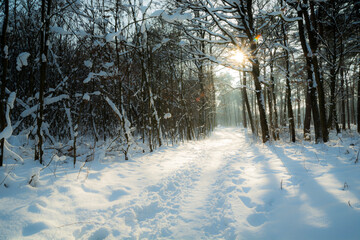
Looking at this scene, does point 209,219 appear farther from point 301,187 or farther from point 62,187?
A: point 62,187

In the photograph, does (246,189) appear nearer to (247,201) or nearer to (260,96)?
(247,201)

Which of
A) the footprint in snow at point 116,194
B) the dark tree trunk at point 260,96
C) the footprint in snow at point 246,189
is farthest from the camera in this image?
the dark tree trunk at point 260,96

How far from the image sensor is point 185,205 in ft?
7.85

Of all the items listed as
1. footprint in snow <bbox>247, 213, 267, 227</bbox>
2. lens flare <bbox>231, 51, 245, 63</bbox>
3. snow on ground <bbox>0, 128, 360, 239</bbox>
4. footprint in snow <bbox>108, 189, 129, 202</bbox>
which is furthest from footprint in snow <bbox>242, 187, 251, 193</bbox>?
lens flare <bbox>231, 51, 245, 63</bbox>

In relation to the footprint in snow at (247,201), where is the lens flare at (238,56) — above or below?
above

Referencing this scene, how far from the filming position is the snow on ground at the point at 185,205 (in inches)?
63.7

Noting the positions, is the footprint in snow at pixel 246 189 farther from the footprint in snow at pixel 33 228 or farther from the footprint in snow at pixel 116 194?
the footprint in snow at pixel 33 228

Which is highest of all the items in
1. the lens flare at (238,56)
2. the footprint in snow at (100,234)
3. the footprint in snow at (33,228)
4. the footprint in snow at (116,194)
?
the lens flare at (238,56)

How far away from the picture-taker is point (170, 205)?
2395 mm

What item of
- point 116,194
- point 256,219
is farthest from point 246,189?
point 116,194

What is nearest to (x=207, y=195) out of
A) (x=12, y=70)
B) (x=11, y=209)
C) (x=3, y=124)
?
(x=11, y=209)

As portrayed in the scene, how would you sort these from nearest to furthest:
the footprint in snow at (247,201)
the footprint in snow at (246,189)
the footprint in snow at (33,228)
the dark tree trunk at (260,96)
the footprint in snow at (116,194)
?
the footprint in snow at (33,228)
the footprint in snow at (247,201)
the footprint in snow at (116,194)
the footprint in snow at (246,189)
the dark tree trunk at (260,96)

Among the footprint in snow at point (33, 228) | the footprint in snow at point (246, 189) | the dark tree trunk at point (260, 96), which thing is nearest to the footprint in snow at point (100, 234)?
the footprint in snow at point (33, 228)

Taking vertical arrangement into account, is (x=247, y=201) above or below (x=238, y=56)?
below
